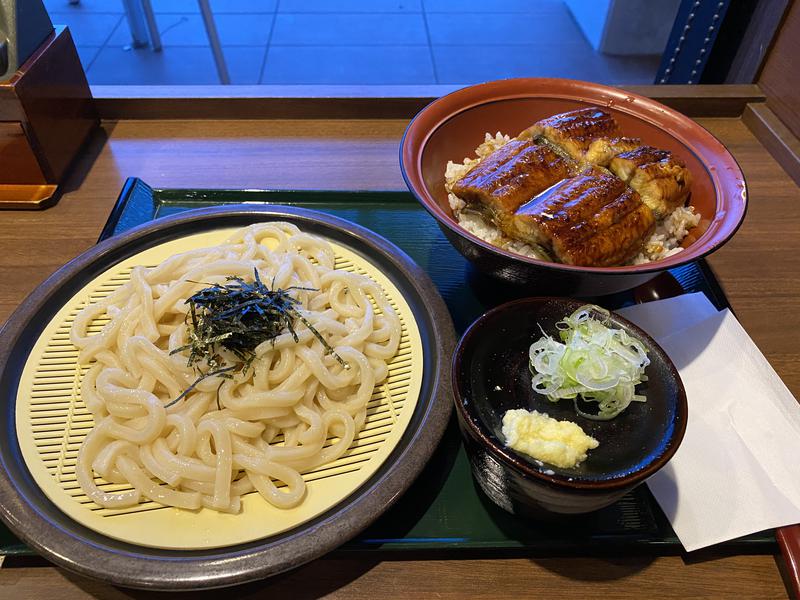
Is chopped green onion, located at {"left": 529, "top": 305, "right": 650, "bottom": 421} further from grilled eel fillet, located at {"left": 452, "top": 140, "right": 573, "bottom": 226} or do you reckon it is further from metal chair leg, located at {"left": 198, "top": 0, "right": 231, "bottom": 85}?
metal chair leg, located at {"left": 198, "top": 0, "right": 231, "bottom": 85}

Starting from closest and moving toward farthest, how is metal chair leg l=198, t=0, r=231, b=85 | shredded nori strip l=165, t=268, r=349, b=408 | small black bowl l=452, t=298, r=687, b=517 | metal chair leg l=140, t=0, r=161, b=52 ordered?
small black bowl l=452, t=298, r=687, b=517, shredded nori strip l=165, t=268, r=349, b=408, metal chair leg l=198, t=0, r=231, b=85, metal chair leg l=140, t=0, r=161, b=52

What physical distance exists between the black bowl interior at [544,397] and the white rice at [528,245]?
0.26 meters

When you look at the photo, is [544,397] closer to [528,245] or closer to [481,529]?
[481,529]

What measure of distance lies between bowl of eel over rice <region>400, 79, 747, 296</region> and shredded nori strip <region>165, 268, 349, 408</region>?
0.45 metres

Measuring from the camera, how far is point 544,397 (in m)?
1.26

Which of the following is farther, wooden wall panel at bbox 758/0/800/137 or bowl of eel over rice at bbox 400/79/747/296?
wooden wall panel at bbox 758/0/800/137

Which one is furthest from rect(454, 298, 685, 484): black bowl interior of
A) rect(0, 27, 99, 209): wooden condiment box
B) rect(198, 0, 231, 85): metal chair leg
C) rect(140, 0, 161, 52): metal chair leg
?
rect(140, 0, 161, 52): metal chair leg

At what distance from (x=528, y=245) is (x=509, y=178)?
201 mm

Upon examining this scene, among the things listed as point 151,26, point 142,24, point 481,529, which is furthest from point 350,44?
point 481,529

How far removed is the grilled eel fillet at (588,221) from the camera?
141 centimetres

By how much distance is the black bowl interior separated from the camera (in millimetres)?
1075

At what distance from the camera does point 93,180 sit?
2.24 metres

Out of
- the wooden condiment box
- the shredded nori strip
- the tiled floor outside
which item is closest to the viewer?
the shredded nori strip

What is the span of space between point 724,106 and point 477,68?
2.76 meters
